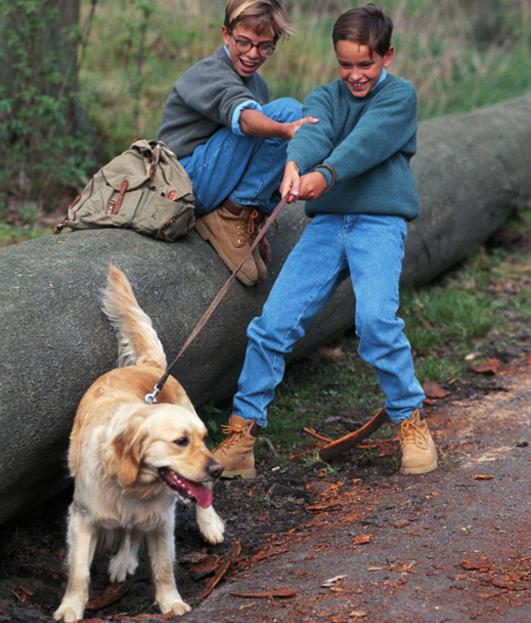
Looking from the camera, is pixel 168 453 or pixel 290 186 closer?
pixel 168 453

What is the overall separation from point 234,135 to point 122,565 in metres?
2.34

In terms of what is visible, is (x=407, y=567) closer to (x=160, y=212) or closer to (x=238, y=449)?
(x=238, y=449)

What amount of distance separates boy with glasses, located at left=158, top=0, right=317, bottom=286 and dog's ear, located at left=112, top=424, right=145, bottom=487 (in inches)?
79.4

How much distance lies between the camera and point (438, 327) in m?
7.73

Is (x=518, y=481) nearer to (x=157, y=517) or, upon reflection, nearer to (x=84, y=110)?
(x=157, y=517)

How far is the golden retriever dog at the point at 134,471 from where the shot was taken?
11.7ft

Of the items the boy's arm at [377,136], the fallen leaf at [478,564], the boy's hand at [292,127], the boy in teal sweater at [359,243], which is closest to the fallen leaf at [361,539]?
the fallen leaf at [478,564]

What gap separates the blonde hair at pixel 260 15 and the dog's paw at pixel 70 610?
2.96m

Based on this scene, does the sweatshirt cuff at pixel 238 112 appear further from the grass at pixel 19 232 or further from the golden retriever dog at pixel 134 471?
the grass at pixel 19 232

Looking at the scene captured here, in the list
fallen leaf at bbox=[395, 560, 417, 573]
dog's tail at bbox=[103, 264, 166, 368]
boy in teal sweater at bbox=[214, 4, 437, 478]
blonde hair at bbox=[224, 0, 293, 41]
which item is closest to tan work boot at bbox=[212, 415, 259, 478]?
boy in teal sweater at bbox=[214, 4, 437, 478]

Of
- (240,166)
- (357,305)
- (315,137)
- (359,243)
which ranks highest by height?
(315,137)

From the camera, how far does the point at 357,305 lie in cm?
506

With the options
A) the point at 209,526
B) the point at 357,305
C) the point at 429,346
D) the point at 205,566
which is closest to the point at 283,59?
the point at 429,346

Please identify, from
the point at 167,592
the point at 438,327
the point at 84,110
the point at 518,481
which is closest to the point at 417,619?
the point at 167,592
